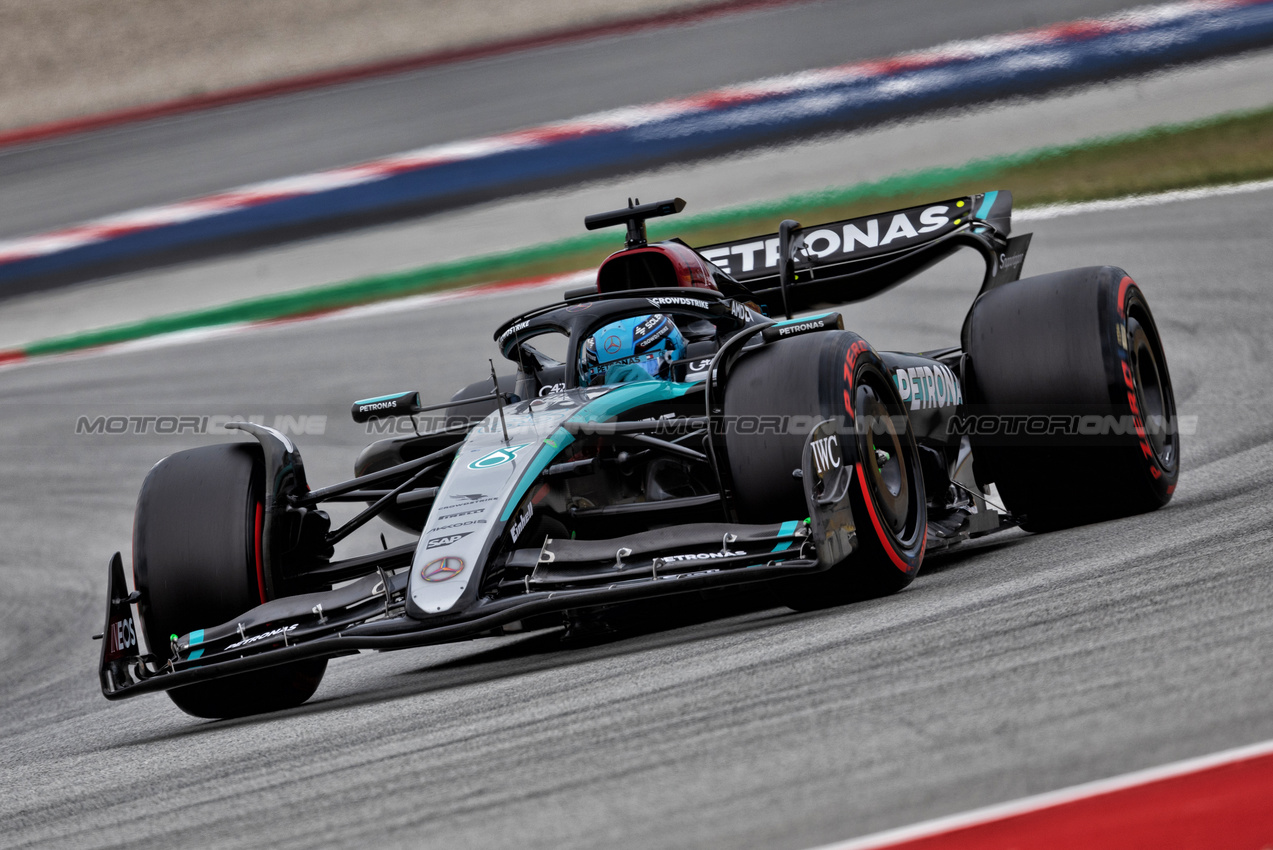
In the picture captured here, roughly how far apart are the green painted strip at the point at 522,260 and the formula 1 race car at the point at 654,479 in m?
6.29

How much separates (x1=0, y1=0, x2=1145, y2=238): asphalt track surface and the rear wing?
26.4 ft

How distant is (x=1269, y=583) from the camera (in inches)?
152

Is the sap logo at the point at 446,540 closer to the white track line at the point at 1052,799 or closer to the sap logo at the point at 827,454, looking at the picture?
the sap logo at the point at 827,454

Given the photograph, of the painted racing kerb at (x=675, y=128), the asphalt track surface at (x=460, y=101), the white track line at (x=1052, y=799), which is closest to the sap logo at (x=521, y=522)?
the white track line at (x=1052, y=799)

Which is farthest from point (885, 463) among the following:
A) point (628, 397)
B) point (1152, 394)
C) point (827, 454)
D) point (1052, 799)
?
point (1052, 799)

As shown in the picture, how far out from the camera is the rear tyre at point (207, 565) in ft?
17.2

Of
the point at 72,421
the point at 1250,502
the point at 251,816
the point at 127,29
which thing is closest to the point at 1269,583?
the point at 1250,502

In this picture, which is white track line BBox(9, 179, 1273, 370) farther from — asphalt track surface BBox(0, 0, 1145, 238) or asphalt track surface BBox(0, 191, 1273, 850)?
asphalt track surface BBox(0, 191, 1273, 850)

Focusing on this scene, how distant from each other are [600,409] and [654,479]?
0.36 metres

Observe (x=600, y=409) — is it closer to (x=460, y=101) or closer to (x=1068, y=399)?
(x=1068, y=399)

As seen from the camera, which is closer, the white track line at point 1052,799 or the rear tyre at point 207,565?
the white track line at point 1052,799

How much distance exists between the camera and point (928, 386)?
6.21 metres

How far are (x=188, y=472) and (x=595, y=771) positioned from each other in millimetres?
2940

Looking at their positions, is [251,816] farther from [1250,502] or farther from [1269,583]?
[1250,502]
